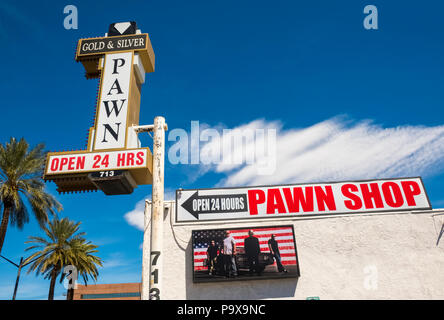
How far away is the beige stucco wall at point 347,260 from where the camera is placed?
14.6m

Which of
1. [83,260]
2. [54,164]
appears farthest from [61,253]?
[54,164]

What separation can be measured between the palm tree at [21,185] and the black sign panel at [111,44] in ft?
32.9

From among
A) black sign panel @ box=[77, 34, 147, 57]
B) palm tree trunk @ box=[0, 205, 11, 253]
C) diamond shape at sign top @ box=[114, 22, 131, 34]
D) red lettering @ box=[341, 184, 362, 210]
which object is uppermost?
diamond shape at sign top @ box=[114, 22, 131, 34]

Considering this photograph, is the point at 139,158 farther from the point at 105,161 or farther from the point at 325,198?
the point at 325,198

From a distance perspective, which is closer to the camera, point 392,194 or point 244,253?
point 244,253

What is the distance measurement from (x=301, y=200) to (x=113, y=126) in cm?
1155

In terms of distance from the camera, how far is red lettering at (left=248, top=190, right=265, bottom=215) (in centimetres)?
1637

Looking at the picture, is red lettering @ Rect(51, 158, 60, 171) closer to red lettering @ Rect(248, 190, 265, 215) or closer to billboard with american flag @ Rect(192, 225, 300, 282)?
billboard with american flag @ Rect(192, 225, 300, 282)

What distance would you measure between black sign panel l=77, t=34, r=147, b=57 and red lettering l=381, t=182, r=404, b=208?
56.1 ft

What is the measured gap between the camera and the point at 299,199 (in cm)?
1659

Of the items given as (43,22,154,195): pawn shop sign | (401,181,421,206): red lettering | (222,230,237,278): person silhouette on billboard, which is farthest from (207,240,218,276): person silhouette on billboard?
(401,181,421,206): red lettering

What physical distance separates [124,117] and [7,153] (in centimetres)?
1220
